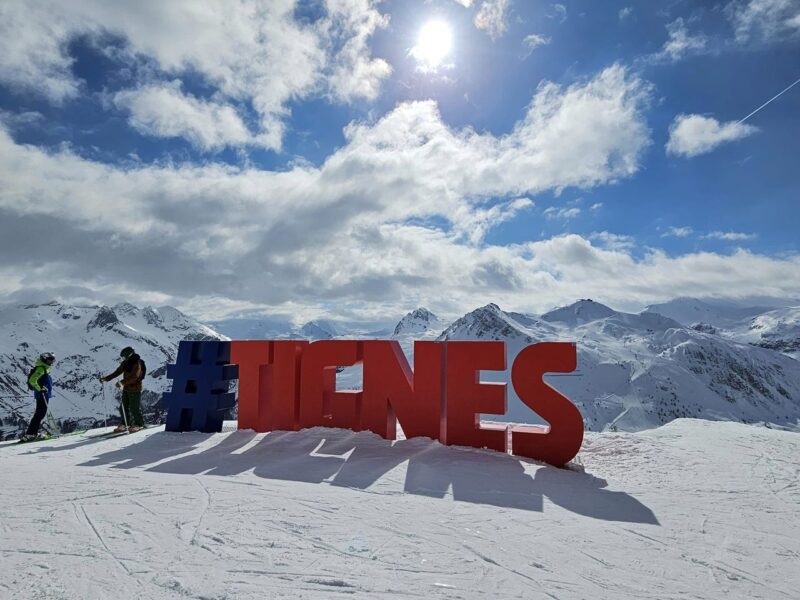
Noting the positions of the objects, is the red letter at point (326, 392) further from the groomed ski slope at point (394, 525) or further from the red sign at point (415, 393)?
the groomed ski slope at point (394, 525)

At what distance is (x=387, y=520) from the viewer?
5816 millimetres

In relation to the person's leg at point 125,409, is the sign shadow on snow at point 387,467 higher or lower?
lower

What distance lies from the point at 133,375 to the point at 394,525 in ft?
33.8

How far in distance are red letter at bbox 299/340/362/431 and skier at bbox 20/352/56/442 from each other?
256 inches

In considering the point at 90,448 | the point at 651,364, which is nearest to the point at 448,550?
the point at 90,448

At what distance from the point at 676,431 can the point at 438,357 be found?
6806mm

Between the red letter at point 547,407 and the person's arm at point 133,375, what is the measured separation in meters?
10.3

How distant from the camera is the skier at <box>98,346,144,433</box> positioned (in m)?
12.8

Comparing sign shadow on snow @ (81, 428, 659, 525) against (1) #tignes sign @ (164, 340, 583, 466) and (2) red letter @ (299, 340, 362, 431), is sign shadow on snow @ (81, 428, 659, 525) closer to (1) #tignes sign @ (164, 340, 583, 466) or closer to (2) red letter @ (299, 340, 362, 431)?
(2) red letter @ (299, 340, 362, 431)

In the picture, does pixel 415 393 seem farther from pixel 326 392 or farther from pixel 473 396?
pixel 326 392

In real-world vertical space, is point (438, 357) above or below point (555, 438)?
above

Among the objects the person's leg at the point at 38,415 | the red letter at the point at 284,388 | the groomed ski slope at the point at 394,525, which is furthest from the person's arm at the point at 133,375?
the red letter at the point at 284,388

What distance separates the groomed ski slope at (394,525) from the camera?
4.30 meters

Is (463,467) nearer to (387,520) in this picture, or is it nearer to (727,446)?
(387,520)
